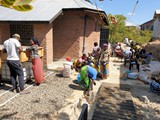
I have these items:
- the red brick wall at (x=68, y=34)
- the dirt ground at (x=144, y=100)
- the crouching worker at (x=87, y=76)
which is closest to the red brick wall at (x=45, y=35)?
the red brick wall at (x=68, y=34)

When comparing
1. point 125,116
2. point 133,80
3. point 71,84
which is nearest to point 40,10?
point 71,84

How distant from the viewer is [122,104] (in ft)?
18.4

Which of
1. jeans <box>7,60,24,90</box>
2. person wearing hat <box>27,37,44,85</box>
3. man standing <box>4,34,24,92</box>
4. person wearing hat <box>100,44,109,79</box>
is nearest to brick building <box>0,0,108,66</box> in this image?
person wearing hat <box>27,37,44,85</box>

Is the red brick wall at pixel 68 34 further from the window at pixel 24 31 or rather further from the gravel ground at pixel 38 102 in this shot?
the gravel ground at pixel 38 102

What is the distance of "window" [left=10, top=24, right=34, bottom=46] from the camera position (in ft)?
29.9

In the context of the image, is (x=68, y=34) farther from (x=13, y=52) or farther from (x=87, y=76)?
(x=13, y=52)

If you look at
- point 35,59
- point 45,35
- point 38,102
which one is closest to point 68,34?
point 45,35

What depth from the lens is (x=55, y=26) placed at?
9.77 m

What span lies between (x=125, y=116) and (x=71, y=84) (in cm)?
258

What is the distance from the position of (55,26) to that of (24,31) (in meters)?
1.82

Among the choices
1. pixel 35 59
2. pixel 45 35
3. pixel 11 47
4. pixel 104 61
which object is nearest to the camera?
pixel 11 47

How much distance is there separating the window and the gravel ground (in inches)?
139

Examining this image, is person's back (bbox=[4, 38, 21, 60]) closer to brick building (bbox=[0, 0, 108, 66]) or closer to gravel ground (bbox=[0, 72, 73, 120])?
gravel ground (bbox=[0, 72, 73, 120])

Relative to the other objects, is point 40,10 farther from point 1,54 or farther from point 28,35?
point 1,54
